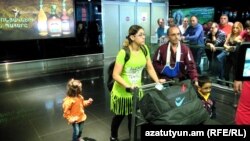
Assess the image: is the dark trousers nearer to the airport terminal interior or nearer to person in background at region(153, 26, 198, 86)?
the airport terminal interior

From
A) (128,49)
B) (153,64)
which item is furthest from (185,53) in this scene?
(128,49)

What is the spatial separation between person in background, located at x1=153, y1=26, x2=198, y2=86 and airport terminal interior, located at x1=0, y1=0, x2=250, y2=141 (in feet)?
1.84

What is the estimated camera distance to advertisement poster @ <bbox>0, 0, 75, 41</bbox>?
282 inches

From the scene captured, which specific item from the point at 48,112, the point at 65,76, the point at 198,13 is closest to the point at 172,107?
the point at 48,112

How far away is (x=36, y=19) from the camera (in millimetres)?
7621

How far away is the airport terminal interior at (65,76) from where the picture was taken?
11.1 feet

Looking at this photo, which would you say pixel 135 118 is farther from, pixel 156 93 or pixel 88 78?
pixel 88 78

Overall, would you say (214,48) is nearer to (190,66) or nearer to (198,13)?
(190,66)

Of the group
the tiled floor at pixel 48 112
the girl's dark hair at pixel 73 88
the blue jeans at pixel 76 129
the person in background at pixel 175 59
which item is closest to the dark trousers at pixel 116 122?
the tiled floor at pixel 48 112

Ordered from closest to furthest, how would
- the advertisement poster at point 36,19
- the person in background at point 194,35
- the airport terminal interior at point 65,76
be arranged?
the airport terminal interior at point 65,76, the person in background at point 194,35, the advertisement poster at point 36,19

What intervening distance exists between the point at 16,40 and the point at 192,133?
282 inches

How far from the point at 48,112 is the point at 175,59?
2434 mm

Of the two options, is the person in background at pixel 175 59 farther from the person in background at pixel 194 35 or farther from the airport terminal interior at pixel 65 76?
the person in background at pixel 194 35

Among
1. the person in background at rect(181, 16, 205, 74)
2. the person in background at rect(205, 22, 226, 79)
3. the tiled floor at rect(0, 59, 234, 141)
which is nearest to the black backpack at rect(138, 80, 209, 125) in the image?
the tiled floor at rect(0, 59, 234, 141)
